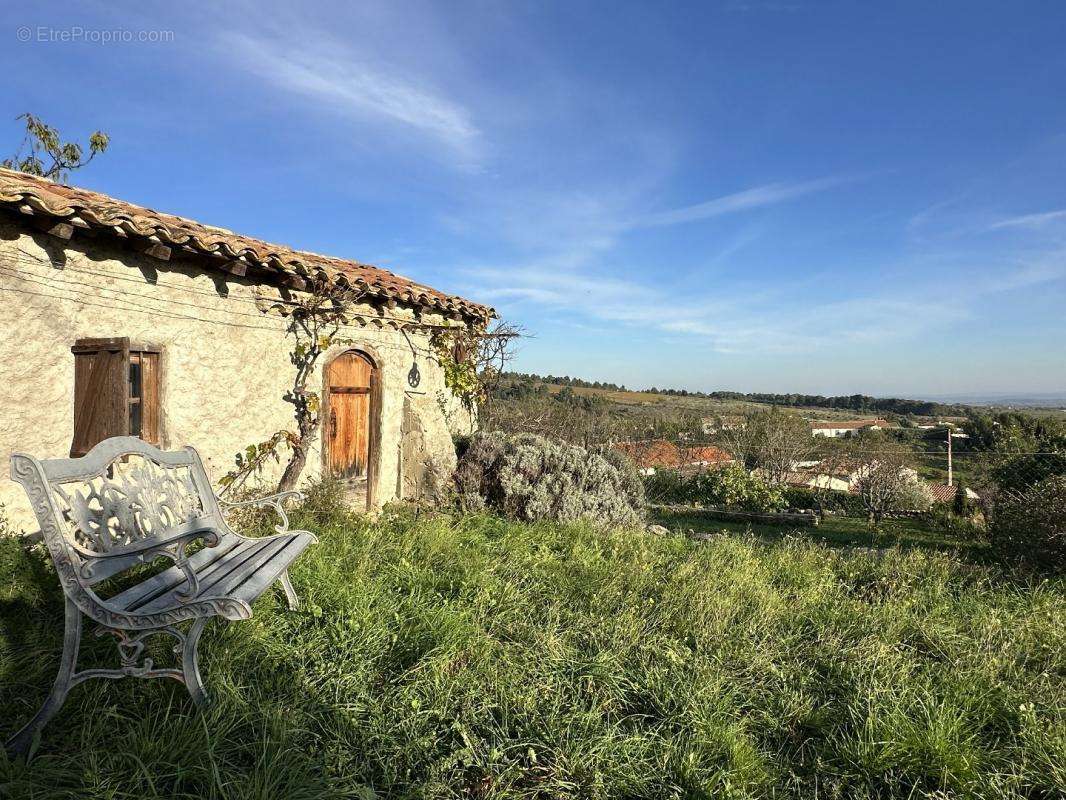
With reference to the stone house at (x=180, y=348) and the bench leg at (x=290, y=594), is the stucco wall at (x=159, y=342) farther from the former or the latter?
the bench leg at (x=290, y=594)

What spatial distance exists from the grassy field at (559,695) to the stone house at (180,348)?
1230 mm

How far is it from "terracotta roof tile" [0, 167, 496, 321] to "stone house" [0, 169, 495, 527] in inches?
0.7

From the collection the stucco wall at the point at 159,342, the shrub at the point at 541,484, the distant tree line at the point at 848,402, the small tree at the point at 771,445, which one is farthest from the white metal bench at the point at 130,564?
the distant tree line at the point at 848,402

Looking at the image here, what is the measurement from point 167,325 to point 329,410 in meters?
1.92

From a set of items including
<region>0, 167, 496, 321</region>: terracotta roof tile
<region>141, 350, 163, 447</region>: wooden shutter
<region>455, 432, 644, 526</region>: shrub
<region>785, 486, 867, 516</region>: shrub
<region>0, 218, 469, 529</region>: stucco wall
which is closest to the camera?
<region>0, 167, 496, 321</region>: terracotta roof tile

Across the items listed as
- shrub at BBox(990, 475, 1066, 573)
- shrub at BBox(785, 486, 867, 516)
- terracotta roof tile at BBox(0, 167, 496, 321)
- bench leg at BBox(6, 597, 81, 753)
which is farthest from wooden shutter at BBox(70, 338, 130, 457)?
shrub at BBox(785, 486, 867, 516)

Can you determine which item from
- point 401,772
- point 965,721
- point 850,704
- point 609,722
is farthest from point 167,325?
point 965,721

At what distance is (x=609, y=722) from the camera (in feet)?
8.16

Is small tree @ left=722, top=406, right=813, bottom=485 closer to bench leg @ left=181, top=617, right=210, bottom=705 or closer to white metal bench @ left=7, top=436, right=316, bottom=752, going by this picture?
white metal bench @ left=7, top=436, right=316, bottom=752

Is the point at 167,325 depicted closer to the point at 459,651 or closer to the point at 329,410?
the point at 329,410

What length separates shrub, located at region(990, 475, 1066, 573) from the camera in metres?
5.47

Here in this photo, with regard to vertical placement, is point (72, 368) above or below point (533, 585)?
above

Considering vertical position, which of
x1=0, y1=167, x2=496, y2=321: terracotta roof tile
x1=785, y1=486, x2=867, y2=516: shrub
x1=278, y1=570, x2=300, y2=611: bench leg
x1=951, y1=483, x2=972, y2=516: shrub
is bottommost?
x1=785, y1=486, x2=867, y2=516: shrub

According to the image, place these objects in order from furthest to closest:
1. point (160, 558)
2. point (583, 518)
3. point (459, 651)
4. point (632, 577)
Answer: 1. point (583, 518)
2. point (632, 577)
3. point (160, 558)
4. point (459, 651)
